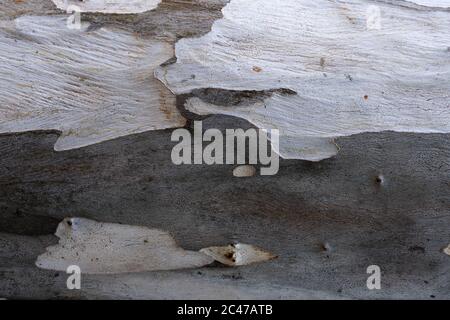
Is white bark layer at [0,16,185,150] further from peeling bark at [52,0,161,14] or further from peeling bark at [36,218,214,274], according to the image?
peeling bark at [36,218,214,274]

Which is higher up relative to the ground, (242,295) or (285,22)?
(285,22)

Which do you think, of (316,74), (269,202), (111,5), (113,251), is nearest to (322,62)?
(316,74)

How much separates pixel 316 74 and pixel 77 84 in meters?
0.56

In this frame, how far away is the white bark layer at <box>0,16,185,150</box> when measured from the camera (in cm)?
119

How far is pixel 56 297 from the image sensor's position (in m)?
1.33

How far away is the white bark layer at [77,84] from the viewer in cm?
119

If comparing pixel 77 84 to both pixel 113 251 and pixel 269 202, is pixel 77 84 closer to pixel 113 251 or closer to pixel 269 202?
pixel 113 251

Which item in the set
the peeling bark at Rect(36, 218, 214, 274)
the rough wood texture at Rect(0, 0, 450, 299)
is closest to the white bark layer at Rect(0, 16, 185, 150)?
the rough wood texture at Rect(0, 0, 450, 299)

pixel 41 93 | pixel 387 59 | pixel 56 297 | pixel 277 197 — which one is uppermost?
pixel 387 59

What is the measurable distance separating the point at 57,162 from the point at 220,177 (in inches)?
15.3

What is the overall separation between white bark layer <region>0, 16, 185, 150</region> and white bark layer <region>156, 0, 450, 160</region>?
0.06 metres

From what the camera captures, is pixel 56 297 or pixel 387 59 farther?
pixel 56 297

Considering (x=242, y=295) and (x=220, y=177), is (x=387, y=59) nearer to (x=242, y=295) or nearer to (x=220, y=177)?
(x=220, y=177)

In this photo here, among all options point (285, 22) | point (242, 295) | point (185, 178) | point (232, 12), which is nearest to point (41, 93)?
point (185, 178)
